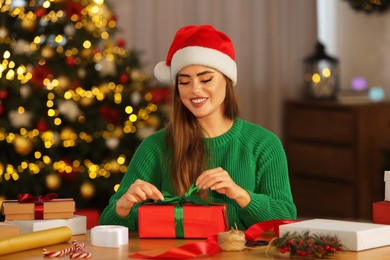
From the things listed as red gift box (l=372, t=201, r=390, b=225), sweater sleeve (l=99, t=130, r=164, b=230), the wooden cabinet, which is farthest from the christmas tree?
red gift box (l=372, t=201, r=390, b=225)

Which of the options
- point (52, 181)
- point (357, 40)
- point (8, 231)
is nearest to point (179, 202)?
point (8, 231)

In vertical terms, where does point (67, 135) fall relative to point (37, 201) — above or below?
above

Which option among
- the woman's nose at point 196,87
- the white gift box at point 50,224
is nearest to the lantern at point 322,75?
the woman's nose at point 196,87

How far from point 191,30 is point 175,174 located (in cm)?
45

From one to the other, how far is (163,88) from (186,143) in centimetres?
254

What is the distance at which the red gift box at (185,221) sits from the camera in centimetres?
248

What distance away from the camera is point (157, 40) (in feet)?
20.6

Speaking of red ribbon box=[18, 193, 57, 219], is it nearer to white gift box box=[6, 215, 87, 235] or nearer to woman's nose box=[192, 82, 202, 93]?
white gift box box=[6, 215, 87, 235]

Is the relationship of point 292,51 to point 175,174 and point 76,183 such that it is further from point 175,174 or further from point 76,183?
point 175,174

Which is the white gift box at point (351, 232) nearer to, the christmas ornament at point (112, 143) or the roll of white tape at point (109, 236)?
the roll of white tape at point (109, 236)

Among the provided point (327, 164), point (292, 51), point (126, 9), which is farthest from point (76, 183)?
point (292, 51)

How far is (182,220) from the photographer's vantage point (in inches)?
98.2

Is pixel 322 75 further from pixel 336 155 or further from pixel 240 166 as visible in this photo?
pixel 240 166

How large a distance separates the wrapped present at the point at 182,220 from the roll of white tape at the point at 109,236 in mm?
108
